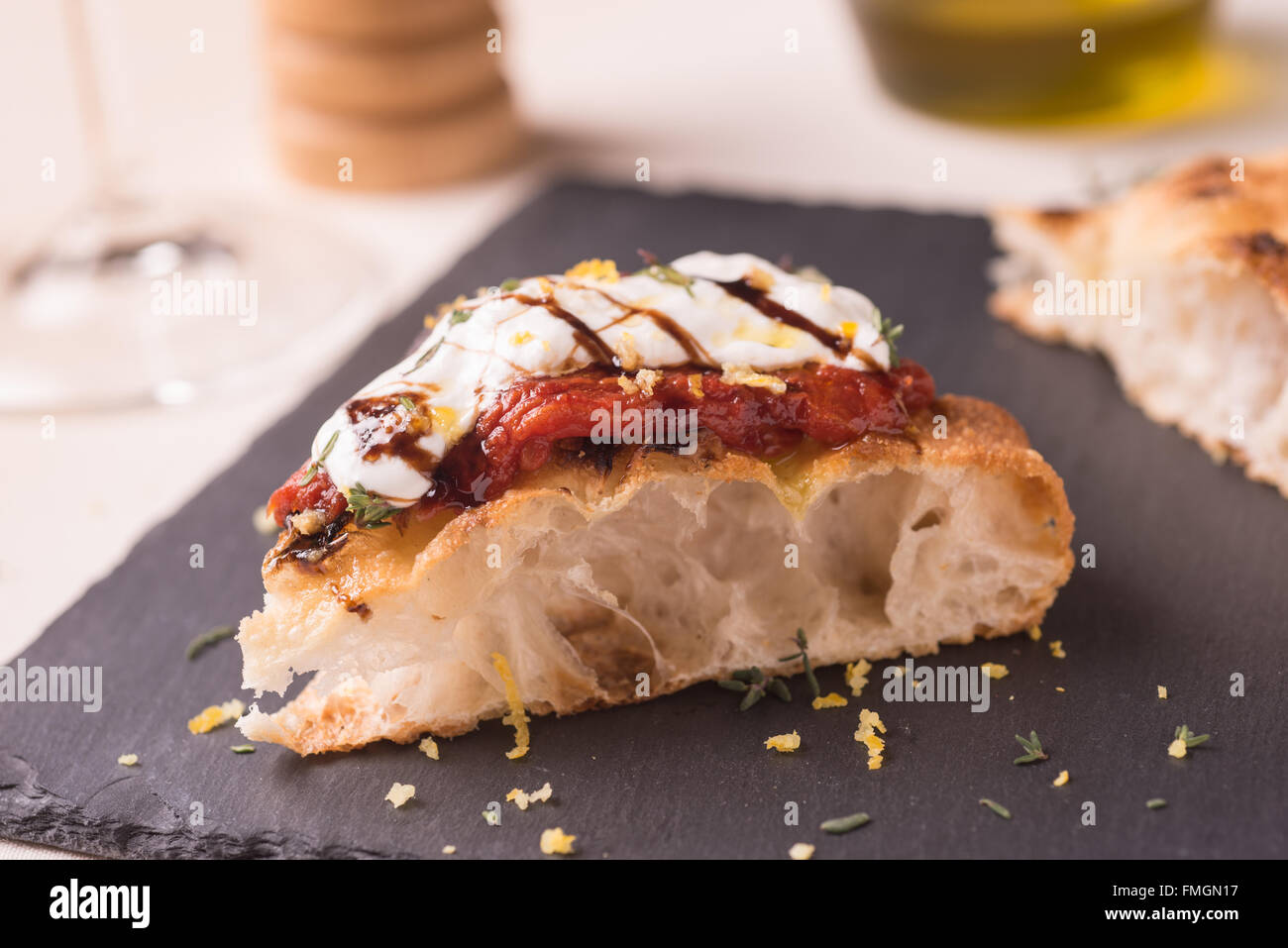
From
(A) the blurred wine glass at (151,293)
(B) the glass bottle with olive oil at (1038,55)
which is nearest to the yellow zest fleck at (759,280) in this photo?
(A) the blurred wine glass at (151,293)

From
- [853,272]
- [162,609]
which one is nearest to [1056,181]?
[853,272]

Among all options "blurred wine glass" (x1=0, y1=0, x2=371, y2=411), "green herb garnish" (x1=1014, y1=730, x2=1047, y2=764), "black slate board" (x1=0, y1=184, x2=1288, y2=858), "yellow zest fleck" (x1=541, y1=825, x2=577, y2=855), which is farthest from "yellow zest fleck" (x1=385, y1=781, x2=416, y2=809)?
"blurred wine glass" (x1=0, y1=0, x2=371, y2=411)

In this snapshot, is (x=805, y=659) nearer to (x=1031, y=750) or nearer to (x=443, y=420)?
(x=1031, y=750)

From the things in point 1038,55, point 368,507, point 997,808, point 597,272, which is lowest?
point 997,808

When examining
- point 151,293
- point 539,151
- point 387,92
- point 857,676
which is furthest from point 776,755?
point 539,151

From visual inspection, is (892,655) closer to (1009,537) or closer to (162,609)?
(1009,537)

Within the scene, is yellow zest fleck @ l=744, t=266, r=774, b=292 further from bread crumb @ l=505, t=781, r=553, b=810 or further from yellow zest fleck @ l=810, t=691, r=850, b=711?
bread crumb @ l=505, t=781, r=553, b=810

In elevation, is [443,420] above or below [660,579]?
above
